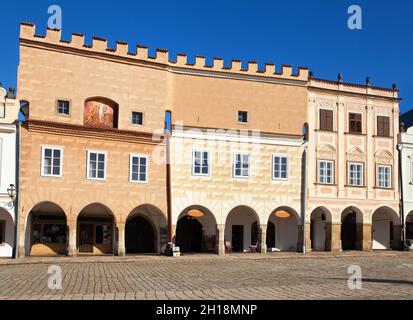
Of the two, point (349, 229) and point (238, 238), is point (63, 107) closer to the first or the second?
point (238, 238)

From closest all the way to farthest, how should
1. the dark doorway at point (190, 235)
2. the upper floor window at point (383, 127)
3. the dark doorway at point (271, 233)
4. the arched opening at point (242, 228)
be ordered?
the dark doorway at point (190, 235)
the arched opening at point (242, 228)
the dark doorway at point (271, 233)
the upper floor window at point (383, 127)

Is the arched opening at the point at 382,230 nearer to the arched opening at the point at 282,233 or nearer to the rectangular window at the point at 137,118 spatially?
the arched opening at the point at 282,233

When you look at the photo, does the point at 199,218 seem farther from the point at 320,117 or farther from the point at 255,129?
the point at 320,117

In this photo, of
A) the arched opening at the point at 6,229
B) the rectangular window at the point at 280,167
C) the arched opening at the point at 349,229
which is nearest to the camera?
the arched opening at the point at 6,229

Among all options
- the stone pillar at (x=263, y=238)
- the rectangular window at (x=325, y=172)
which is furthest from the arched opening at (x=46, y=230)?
the rectangular window at (x=325, y=172)

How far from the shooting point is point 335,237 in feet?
117

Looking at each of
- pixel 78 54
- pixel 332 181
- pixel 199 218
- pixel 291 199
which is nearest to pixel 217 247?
pixel 199 218

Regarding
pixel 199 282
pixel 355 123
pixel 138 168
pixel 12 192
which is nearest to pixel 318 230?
pixel 355 123

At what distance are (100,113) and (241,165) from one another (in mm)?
8638

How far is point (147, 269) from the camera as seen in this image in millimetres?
22484

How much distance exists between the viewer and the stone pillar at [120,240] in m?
30.1

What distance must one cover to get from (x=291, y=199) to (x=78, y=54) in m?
14.8

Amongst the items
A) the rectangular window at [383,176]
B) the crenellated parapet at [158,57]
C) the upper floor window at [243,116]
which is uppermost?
the crenellated parapet at [158,57]

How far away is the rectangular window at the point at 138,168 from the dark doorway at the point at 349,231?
14359 millimetres
